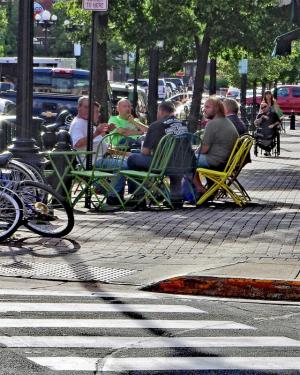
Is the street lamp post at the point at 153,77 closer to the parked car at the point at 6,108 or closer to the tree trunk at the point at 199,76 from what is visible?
the tree trunk at the point at 199,76

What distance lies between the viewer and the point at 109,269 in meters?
10.9

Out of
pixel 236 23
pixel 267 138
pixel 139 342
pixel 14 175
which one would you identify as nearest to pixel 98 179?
pixel 14 175

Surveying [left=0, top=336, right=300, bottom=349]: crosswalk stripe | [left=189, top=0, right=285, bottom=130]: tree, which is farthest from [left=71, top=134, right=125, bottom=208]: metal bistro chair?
[left=189, top=0, right=285, bottom=130]: tree

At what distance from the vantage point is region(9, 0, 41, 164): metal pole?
1441cm

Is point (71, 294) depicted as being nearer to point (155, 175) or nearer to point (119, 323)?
point (119, 323)

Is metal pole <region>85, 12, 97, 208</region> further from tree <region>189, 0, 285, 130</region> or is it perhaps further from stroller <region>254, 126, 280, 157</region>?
stroller <region>254, 126, 280, 157</region>

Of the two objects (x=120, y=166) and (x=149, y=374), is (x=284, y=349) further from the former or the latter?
(x=120, y=166)

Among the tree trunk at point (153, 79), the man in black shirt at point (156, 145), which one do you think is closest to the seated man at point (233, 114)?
the man in black shirt at point (156, 145)

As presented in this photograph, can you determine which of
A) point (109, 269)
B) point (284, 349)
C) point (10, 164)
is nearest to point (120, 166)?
point (10, 164)

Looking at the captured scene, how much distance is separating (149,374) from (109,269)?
4110 millimetres

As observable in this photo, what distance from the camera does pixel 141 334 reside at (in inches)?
320

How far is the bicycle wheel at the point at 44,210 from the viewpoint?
41.3 ft

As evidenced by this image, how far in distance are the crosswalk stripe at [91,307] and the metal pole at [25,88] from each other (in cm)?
542

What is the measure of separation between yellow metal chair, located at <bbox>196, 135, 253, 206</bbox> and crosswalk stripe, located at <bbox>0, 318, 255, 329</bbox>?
786 centimetres
